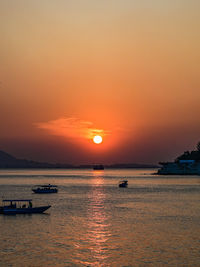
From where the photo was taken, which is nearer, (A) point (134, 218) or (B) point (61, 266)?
(B) point (61, 266)

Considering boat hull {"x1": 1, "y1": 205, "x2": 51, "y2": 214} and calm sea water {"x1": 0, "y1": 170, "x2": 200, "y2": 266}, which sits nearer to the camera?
calm sea water {"x1": 0, "y1": 170, "x2": 200, "y2": 266}

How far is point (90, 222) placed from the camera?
63.5 meters

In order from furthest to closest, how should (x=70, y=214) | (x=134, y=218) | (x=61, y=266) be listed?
(x=70, y=214)
(x=134, y=218)
(x=61, y=266)

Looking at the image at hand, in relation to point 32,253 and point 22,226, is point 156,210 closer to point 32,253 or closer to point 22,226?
point 22,226

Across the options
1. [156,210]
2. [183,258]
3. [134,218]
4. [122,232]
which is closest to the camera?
[183,258]

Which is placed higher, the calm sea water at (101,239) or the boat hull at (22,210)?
the boat hull at (22,210)

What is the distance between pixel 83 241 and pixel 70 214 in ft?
87.5

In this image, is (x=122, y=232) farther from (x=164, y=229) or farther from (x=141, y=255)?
(x=141, y=255)

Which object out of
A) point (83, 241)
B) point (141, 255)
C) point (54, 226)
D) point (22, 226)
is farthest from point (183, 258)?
point (22, 226)

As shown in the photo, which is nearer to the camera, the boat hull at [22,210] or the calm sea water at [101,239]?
the calm sea water at [101,239]

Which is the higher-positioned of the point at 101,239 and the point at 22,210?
the point at 22,210

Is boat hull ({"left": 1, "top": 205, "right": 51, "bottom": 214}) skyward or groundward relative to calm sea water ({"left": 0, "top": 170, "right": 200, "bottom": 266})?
skyward

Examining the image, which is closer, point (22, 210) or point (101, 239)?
point (101, 239)

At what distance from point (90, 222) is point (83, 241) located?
52.1 ft
